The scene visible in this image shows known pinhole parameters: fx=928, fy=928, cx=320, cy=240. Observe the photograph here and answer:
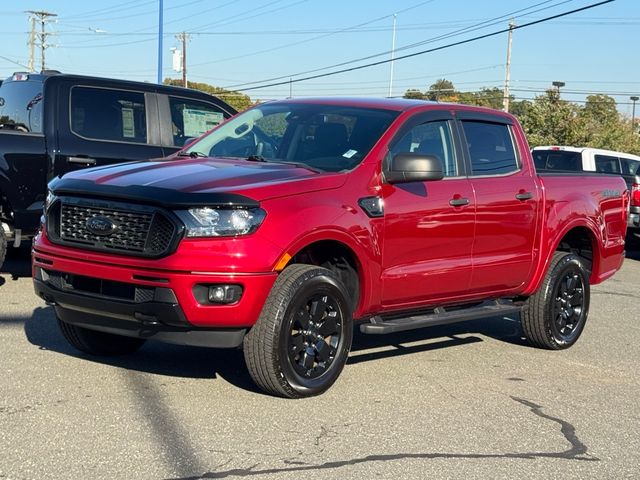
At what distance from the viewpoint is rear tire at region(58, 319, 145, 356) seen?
6.34 m

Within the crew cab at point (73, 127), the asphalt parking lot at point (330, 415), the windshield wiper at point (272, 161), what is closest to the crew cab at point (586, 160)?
the crew cab at point (73, 127)

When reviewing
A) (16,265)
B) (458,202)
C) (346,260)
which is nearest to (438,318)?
(458,202)

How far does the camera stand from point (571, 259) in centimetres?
785

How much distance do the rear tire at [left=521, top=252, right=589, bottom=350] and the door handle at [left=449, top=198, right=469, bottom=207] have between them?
1.36 metres

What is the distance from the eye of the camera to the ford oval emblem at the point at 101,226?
5.43 metres

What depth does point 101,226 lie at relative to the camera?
215 inches

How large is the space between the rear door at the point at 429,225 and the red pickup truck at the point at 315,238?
12mm

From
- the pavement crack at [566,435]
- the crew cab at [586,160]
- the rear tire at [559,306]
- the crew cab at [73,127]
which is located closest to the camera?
the pavement crack at [566,435]

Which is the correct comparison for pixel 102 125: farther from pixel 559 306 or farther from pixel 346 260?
pixel 559 306

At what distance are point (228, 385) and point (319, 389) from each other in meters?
0.62

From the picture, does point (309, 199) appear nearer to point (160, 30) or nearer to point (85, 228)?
point (85, 228)

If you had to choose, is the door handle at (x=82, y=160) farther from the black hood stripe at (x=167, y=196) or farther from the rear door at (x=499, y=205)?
the rear door at (x=499, y=205)

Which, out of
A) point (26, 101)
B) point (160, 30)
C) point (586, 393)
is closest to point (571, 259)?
point (586, 393)

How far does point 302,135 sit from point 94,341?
6.73ft
